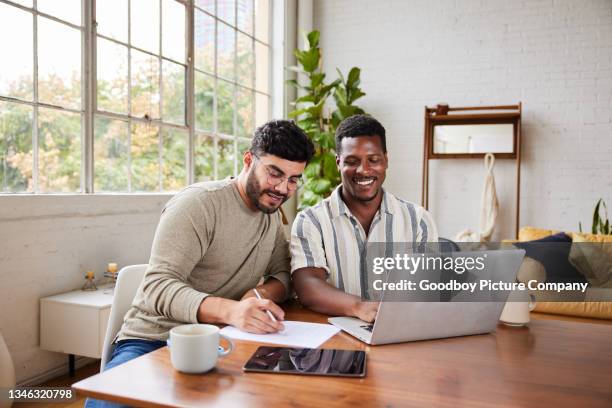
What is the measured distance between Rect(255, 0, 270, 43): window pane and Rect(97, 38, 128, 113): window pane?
2.10 meters

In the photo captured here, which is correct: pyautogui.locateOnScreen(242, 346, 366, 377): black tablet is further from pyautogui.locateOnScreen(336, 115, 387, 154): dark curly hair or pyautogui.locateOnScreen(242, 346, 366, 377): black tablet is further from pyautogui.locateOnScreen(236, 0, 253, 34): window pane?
pyautogui.locateOnScreen(236, 0, 253, 34): window pane

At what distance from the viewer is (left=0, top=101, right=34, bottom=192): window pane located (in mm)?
2699

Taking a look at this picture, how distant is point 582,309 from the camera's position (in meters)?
3.30

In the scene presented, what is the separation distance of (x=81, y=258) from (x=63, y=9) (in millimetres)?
1416

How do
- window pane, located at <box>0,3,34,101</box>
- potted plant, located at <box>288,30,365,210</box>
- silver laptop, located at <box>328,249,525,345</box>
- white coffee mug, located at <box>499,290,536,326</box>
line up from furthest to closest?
1. potted plant, located at <box>288,30,365,210</box>
2. window pane, located at <box>0,3,34,101</box>
3. white coffee mug, located at <box>499,290,536,326</box>
4. silver laptop, located at <box>328,249,525,345</box>

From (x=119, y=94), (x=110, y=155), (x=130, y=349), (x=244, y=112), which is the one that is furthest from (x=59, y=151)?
(x=244, y=112)

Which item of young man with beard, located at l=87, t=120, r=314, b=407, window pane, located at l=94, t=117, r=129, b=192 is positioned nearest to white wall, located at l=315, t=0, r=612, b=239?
window pane, located at l=94, t=117, r=129, b=192

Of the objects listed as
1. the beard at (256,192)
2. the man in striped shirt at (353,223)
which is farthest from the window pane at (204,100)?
the beard at (256,192)

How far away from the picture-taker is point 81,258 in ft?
9.75

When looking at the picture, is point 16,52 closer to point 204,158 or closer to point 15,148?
point 15,148

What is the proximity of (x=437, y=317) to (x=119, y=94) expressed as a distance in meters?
2.77

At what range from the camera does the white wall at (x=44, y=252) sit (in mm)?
2586

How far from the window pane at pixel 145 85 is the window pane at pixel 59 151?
0.52m

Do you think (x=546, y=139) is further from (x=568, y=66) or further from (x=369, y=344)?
(x=369, y=344)
